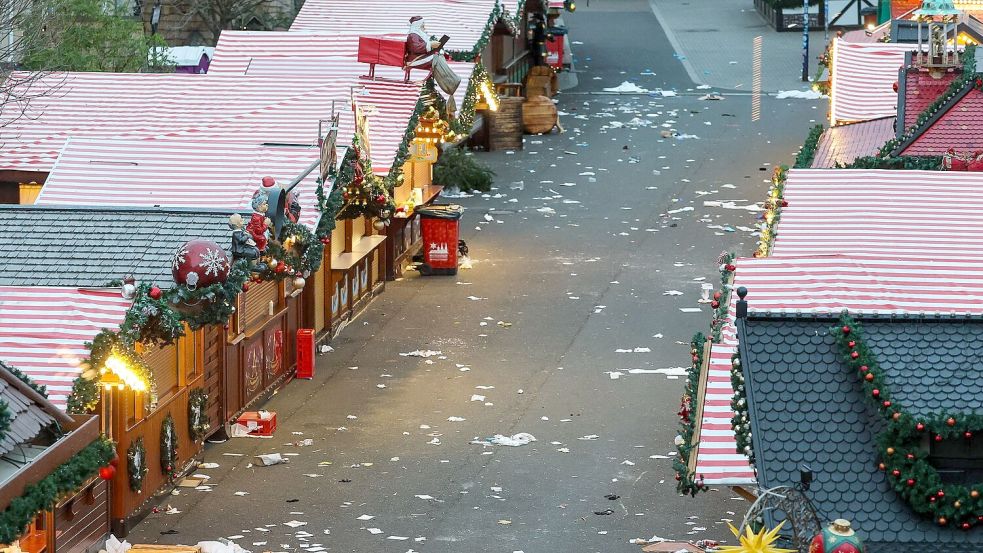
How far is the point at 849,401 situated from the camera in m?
11.7

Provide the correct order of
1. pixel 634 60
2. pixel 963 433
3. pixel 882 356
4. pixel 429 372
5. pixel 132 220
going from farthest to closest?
pixel 634 60 < pixel 429 372 < pixel 132 220 < pixel 882 356 < pixel 963 433

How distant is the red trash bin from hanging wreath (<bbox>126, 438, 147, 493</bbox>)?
5.34 meters

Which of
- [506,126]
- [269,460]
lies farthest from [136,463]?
[506,126]

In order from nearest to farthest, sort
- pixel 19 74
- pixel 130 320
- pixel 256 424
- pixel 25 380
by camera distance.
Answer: pixel 25 380, pixel 130 320, pixel 256 424, pixel 19 74

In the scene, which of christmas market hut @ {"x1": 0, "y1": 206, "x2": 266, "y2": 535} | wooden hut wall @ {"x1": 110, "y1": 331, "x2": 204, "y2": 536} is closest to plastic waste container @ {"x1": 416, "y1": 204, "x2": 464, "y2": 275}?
christmas market hut @ {"x1": 0, "y1": 206, "x2": 266, "y2": 535}

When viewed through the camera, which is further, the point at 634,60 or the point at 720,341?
the point at 634,60

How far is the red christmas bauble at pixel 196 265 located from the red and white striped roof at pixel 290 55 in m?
11.3

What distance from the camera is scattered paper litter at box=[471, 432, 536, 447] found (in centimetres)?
1850

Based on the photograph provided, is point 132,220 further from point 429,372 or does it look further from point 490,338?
point 490,338

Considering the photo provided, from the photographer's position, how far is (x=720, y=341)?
13750 millimetres

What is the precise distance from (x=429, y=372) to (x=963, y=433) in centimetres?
1105

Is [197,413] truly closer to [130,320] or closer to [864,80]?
[130,320]

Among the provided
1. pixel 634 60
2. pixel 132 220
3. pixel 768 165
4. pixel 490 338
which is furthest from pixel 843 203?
pixel 634 60

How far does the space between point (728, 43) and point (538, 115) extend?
603 inches
